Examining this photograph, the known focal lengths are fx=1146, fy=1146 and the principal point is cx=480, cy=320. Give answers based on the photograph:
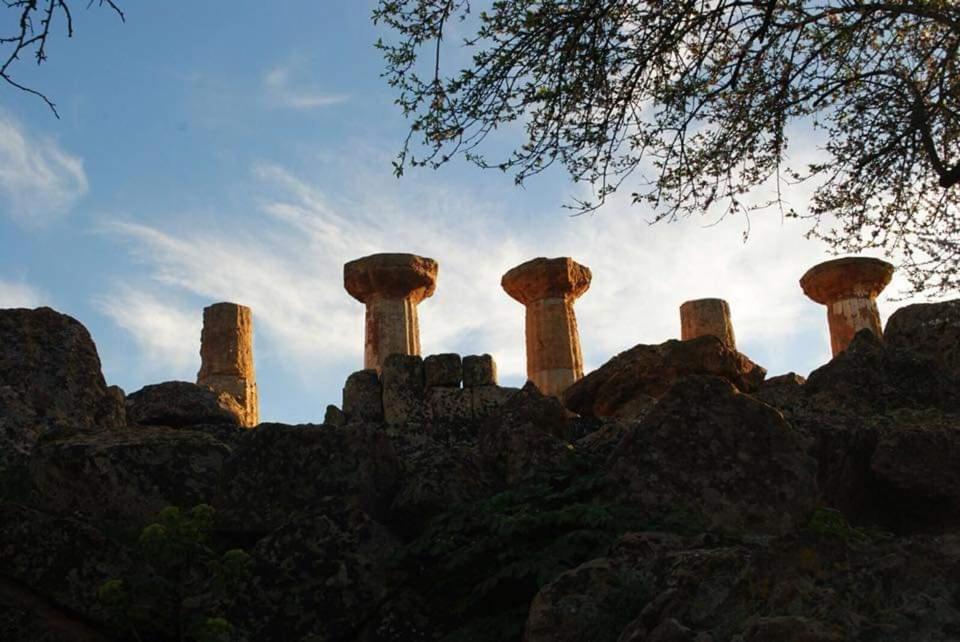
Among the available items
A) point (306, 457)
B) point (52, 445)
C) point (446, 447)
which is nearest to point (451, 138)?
point (446, 447)

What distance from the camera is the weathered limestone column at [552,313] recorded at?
20062 mm

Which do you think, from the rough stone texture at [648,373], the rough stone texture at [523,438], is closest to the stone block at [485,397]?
the rough stone texture at [648,373]

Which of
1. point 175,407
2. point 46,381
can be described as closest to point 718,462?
point 46,381

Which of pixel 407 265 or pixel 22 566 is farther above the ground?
pixel 407 265

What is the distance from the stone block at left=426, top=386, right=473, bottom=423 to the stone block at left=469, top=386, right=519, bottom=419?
38 mm

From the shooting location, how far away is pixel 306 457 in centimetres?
631

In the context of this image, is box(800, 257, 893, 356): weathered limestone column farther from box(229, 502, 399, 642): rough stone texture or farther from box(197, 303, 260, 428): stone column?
box(229, 502, 399, 642): rough stone texture

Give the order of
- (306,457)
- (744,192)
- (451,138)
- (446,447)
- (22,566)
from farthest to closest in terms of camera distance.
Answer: (744,192) < (451,138) < (446,447) < (306,457) < (22,566)

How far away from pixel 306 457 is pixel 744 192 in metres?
4.99

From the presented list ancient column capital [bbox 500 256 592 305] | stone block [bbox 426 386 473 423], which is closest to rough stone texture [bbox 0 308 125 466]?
stone block [bbox 426 386 473 423]

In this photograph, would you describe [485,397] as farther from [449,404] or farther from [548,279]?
[548,279]

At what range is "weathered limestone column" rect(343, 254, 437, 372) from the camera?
1955 cm

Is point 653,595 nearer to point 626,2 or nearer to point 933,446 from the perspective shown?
point 933,446

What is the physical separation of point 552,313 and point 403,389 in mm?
6459
